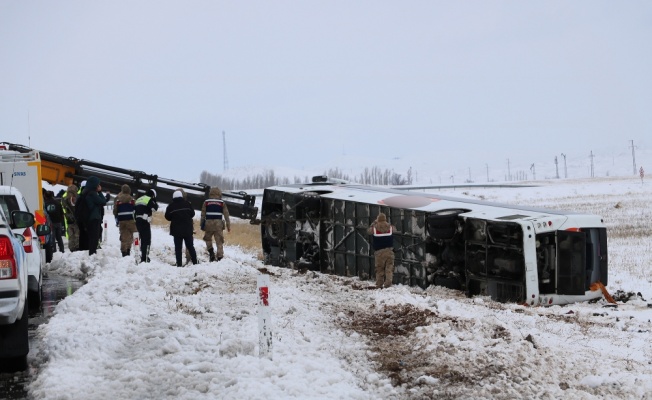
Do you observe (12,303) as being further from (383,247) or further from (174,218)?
(174,218)

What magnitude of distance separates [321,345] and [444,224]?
7239 mm

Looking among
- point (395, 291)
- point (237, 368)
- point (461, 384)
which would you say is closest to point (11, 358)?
point (237, 368)

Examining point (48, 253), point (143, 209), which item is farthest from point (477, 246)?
point (48, 253)

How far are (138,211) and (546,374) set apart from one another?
12265mm

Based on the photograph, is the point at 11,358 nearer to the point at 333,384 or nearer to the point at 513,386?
the point at 333,384

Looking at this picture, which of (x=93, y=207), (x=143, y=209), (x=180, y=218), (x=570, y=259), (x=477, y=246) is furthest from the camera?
(x=93, y=207)

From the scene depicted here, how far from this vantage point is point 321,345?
32.2ft

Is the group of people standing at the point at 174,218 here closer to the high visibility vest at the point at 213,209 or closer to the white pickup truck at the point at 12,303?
the high visibility vest at the point at 213,209

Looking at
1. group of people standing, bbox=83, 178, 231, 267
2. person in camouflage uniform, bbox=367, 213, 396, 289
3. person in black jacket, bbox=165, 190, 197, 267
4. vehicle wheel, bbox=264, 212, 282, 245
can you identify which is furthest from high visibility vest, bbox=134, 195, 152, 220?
person in camouflage uniform, bbox=367, 213, 396, 289

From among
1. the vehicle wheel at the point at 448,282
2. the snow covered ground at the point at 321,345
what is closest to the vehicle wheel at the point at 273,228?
the vehicle wheel at the point at 448,282

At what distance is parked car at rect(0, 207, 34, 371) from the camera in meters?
8.23

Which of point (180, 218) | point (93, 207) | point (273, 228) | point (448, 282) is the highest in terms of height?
point (93, 207)

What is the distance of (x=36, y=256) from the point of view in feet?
42.2

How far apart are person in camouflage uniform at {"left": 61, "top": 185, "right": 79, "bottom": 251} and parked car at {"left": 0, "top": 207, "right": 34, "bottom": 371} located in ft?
45.4
